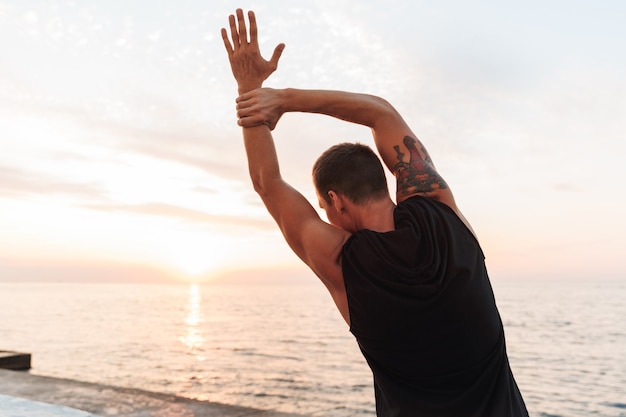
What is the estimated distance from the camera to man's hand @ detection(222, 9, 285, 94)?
2.31 meters

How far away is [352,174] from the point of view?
179 centimetres

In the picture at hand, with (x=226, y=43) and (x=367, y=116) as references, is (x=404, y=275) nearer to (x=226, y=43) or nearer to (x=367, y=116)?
(x=367, y=116)

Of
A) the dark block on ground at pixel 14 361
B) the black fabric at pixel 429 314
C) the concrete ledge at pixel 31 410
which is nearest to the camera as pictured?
the black fabric at pixel 429 314

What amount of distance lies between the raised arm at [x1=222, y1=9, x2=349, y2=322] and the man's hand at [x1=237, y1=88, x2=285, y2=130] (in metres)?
0.03

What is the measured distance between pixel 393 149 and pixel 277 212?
1.71ft

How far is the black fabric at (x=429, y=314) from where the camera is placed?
1.66 meters

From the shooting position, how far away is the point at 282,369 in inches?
746

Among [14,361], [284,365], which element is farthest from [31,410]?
[284,365]

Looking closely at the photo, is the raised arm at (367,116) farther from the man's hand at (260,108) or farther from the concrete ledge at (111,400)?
the concrete ledge at (111,400)

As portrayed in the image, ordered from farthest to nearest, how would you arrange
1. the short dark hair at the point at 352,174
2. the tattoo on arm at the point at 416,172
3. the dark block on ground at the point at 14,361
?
the dark block on ground at the point at 14,361 < the tattoo on arm at the point at 416,172 < the short dark hair at the point at 352,174

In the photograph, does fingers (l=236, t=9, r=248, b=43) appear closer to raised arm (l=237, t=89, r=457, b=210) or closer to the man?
raised arm (l=237, t=89, r=457, b=210)

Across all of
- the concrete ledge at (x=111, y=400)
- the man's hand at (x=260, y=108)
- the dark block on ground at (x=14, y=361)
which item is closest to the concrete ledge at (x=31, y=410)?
the concrete ledge at (x=111, y=400)

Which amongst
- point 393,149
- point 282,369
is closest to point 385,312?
point 393,149

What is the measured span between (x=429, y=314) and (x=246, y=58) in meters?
1.30
